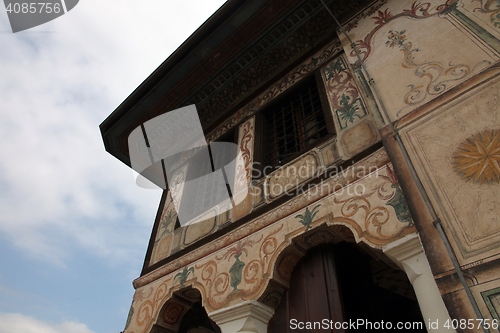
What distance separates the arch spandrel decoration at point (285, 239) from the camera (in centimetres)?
255

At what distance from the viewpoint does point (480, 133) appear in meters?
→ 2.26

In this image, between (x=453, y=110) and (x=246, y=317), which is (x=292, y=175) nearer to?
(x=246, y=317)

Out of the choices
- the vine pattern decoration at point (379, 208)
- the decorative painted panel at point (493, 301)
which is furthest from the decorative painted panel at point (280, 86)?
the decorative painted panel at point (493, 301)

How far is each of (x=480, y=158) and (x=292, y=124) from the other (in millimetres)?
2605

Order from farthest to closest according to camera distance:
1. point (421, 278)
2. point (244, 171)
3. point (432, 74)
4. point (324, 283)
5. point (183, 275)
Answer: point (244, 171) → point (183, 275) → point (324, 283) → point (432, 74) → point (421, 278)

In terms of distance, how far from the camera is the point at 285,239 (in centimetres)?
314

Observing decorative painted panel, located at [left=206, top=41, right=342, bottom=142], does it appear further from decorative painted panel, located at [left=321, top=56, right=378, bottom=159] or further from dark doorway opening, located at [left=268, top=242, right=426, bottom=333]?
dark doorway opening, located at [left=268, top=242, right=426, bottom=333]

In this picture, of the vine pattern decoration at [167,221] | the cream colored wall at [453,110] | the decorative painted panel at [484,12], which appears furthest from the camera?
the vine pattern decoration at [167,221]

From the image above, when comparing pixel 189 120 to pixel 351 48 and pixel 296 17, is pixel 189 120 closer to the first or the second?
pixel 296 17

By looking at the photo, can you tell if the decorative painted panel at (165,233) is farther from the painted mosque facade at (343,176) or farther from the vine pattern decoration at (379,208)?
the vine pattern decoration at (379,208)

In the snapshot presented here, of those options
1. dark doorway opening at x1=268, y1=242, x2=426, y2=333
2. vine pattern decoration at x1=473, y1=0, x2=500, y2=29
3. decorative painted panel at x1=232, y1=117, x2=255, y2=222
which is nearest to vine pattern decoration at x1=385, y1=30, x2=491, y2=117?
vine pattern decoration at x1=473, y1=0, x2=500, y2=29

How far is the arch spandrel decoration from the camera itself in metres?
2.55

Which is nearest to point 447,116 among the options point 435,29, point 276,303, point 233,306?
point 435,29

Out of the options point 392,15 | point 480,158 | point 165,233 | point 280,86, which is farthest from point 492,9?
point 165,233
